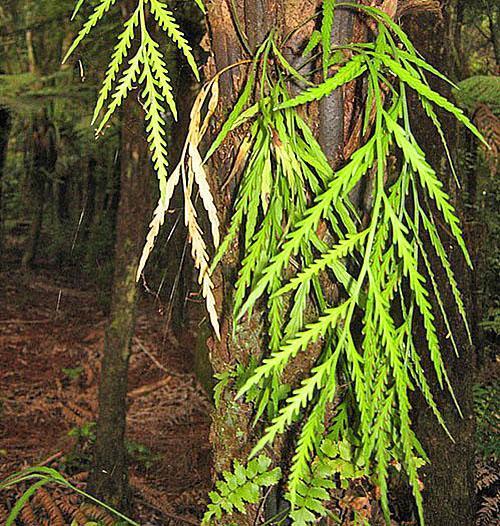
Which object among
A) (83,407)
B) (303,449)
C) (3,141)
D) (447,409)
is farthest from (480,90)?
(3,141)

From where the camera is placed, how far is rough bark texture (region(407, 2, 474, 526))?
2.11 metres

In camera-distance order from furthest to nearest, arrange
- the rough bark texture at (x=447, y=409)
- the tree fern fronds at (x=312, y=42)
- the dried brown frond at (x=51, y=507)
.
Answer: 1. the dried brown frond at (x=51, y=507)
2. the rough bark texture at (x=447, y=409)
3. the tree fern fronds at (x=312, y=42)

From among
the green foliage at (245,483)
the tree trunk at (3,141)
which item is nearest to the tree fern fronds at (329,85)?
the green foliage at (245,483)

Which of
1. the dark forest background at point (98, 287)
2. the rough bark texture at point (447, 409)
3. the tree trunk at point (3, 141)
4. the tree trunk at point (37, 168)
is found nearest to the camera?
the rough bark texture at point (447, 409)

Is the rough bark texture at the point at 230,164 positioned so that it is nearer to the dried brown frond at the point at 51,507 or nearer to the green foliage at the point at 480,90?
the dried brown frond at the point at 51,507

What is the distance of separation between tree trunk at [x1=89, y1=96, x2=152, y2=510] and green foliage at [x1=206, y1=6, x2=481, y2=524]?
216 centimetres

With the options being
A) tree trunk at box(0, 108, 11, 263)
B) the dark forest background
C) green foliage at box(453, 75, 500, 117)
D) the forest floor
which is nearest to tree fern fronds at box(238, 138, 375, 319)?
the dark forest background

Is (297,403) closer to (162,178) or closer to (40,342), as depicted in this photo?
(162,178)

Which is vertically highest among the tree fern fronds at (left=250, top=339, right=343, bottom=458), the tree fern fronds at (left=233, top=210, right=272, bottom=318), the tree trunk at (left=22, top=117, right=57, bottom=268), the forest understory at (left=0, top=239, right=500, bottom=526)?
the tree trunk at (left=22, top=117, right=57, bottom=268)

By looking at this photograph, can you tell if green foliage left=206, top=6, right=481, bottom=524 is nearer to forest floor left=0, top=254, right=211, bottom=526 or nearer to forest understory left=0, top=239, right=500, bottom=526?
forest understory left=0, top=239, right=500, bottom=526

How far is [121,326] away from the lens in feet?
9.27

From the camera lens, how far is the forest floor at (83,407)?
10.5 ft

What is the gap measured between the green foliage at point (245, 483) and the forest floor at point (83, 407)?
1567mm

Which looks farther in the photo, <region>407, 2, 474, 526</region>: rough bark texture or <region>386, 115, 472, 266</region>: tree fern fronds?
<region>407, 2, 474, 526</region>: rough bark texture
